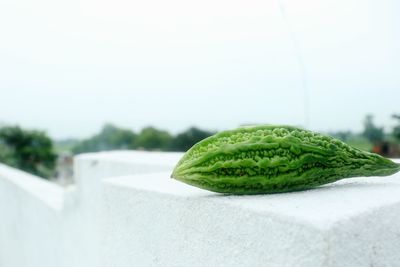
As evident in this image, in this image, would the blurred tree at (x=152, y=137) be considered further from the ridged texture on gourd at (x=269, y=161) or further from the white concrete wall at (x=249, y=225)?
the ridged texture on gourd at (x=269, y=161)

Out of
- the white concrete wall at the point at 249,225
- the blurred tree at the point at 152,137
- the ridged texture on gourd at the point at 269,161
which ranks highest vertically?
the blurred tree at the point at 152,137

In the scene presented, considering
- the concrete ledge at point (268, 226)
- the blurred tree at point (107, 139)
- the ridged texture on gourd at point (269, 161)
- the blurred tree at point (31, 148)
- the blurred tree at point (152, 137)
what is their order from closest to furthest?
the concrete ledge at point (268, 226)
the ridged texture on gourd at point (269, 161)
the blurred tree at point (152, 137)
the blurred tree at point (107, 139)
the blurred tree at point (31, 148)

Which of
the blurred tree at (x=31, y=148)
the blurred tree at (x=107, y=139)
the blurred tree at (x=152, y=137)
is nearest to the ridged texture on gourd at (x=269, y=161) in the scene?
the blurred tree at (x=152, y=137)

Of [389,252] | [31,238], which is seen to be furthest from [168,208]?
[31,238]

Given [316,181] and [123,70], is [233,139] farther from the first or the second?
[123,70]

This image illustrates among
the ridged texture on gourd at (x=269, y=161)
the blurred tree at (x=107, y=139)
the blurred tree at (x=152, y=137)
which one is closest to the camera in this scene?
the ridged texture on gourd at (x=269, y=161)

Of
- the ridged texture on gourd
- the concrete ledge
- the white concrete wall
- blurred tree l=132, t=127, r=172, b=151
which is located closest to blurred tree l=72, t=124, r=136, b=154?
blurred tree l=132, t=127, r=172, b=151

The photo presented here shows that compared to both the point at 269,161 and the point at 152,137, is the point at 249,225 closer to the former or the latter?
the point at 269,161
